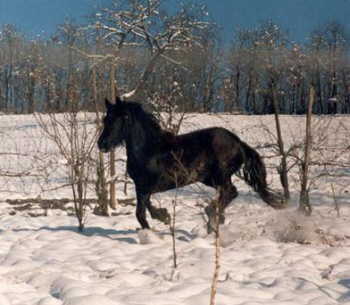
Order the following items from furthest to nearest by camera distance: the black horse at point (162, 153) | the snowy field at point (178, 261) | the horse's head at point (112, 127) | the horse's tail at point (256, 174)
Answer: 1. the horse's tail at point (256, 174)
2. the horse's head at point (112, 127)
3. the black horse at point (162, 153)
4. the snowy field at point (178, 261)

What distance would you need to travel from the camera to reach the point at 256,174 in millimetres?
6859

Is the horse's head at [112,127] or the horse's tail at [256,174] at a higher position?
the horse's head at [112,127]

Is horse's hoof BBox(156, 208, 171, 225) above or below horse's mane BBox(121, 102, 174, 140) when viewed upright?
below

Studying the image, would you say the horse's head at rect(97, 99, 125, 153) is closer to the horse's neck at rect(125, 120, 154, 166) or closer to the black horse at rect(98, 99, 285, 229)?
the black horse at rect(98, 99, 285, 229)

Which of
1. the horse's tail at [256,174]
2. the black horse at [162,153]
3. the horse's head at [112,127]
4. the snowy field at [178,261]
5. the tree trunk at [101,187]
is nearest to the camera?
the snowy field at [178,261]

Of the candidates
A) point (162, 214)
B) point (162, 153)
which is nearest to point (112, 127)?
point (162, 153)

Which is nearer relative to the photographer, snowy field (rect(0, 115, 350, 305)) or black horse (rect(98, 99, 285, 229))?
snowy field (rect(0, 115, 350, 305))

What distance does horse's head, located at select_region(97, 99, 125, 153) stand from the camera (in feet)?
21.9

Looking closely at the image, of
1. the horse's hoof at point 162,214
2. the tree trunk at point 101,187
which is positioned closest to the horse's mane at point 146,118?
the horse's hoof at point 162,214

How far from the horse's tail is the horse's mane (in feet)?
3.50

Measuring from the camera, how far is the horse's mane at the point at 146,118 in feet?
21.7

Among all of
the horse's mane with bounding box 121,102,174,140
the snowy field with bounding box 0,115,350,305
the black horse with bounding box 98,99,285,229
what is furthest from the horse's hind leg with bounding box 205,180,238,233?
the horse's mane with bounding box 121,102,174,140

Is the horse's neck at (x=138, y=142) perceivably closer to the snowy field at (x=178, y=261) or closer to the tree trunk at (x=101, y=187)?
the snowy field at (x=178, y=261)

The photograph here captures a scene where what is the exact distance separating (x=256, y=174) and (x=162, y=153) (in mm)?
1299
